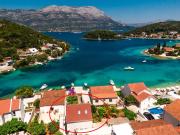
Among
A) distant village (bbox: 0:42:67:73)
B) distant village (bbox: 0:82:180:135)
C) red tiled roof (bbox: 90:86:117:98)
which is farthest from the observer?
distant village (bbox: 0:42:67:73)

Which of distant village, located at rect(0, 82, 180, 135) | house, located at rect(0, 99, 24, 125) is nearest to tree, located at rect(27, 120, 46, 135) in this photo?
distant village, located at rect(0, 82, 180, 135)

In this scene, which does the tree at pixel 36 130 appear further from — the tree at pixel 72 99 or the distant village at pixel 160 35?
the distant village at pixel 160 35

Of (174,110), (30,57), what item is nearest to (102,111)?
(174,110)

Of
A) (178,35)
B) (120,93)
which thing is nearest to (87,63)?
(120,93)

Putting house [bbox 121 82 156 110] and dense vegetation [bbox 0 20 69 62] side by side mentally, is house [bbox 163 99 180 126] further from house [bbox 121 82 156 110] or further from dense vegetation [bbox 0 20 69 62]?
dense vegetation [bbox 0 20 69 62]

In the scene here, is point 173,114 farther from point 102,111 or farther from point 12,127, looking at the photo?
point 12,127

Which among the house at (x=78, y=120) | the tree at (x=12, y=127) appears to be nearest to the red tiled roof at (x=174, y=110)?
the house at (x=78, y=120)
